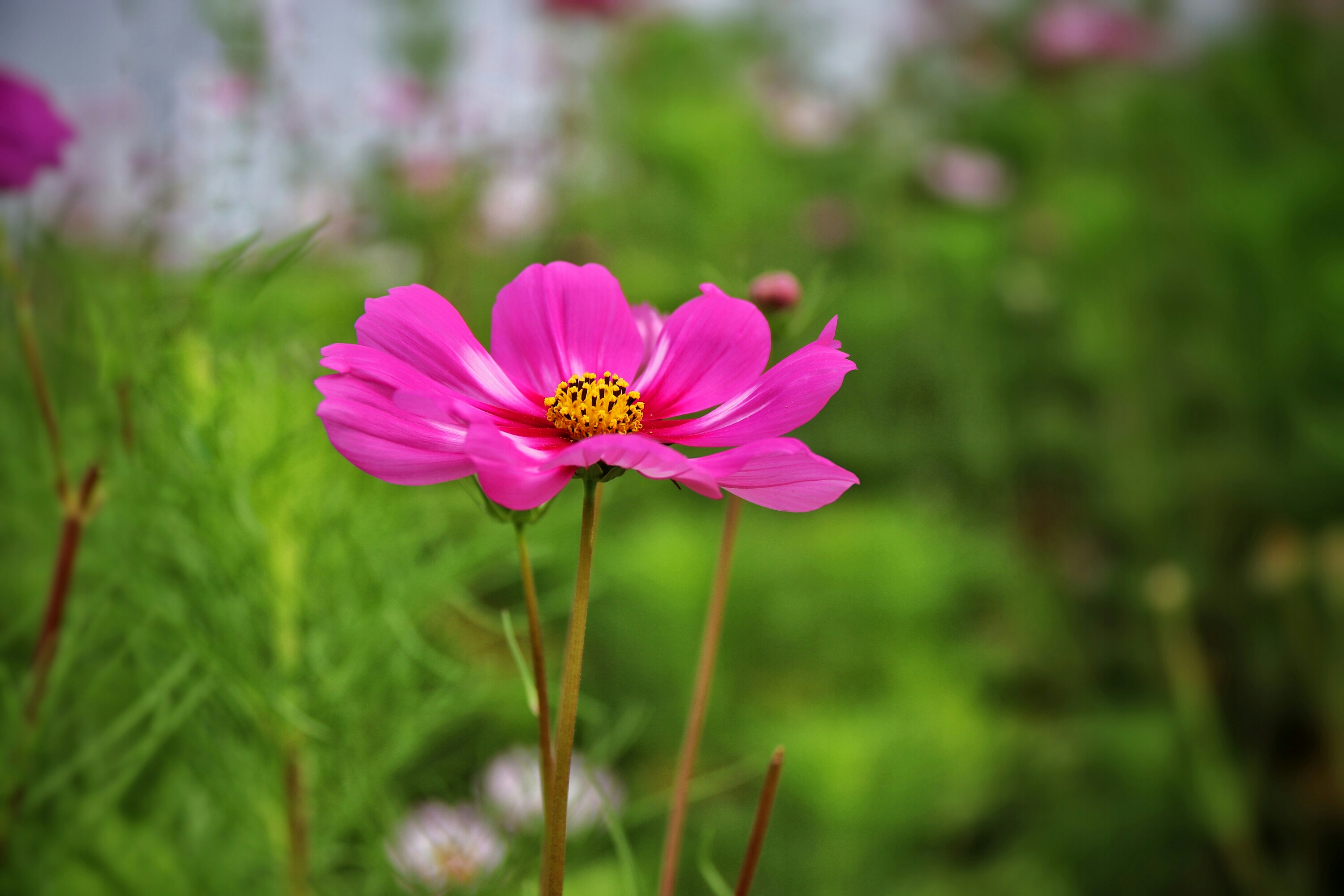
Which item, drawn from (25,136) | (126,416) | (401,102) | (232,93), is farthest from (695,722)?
(401,102)

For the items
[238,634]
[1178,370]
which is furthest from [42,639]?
[1178,370]

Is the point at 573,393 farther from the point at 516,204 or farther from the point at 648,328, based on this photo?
the point at 516,204

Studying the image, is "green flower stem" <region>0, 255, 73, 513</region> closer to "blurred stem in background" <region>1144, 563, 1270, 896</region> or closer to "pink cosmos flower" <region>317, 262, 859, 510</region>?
"pink cosmos flower" <region>317, 262, 859, 510</region>

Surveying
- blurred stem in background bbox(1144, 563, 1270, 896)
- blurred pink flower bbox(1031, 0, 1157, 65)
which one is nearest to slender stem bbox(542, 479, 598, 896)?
blurred stem in background bbox(1144, 563, 1270, 896)

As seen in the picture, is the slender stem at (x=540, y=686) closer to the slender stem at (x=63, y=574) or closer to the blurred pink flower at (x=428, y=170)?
the slender stem at (x=63, y=574)

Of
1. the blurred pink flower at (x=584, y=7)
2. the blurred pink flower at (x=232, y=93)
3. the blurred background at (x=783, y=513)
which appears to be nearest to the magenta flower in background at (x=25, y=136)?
the blurred background at (x=783, y=513)

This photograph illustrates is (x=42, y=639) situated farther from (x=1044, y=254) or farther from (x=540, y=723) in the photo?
(x=1044, y=254)

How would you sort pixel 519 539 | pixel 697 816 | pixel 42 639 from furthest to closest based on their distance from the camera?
1. pixel 697 816
2. pixel 42 639
3. pixel 519 539
